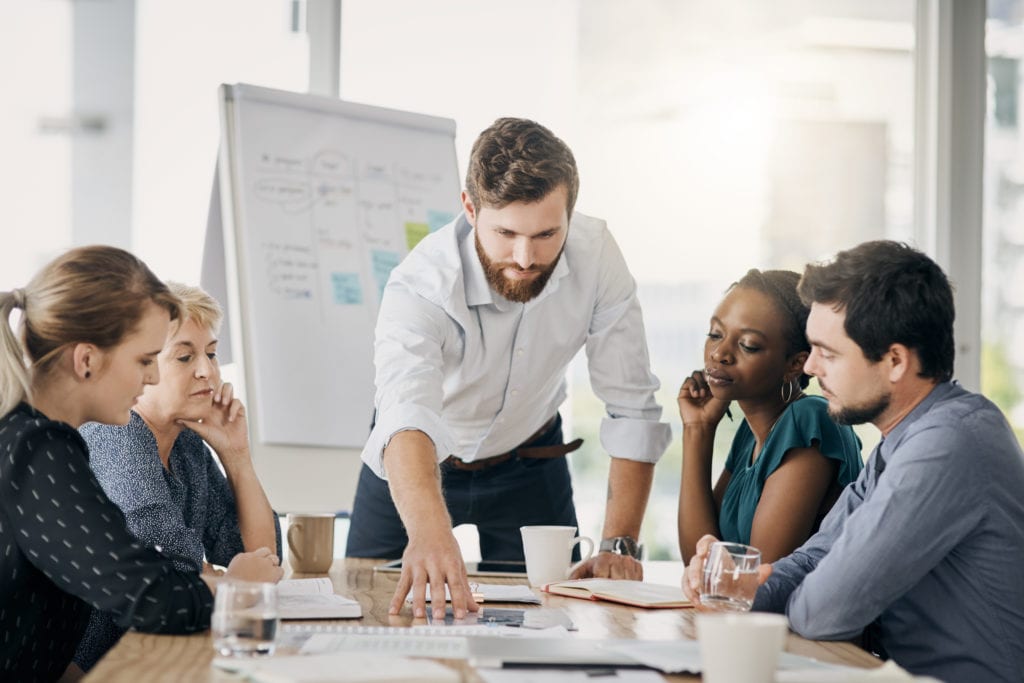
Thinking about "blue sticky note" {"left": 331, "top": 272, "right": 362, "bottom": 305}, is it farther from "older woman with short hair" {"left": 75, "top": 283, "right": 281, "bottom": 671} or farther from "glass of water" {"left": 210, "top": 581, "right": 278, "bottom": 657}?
"glass of water" {"left": 210, "top": 581, "right": 278, "bottom": 657}

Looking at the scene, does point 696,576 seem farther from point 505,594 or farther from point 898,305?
point 898,305

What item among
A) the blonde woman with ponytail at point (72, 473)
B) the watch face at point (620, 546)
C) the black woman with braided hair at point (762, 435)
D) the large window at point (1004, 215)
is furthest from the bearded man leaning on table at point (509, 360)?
the large window at point (1004, 215)

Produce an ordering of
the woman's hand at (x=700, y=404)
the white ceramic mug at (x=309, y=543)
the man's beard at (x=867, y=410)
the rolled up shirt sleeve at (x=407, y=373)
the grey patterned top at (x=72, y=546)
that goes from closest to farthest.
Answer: the grey patterned top at (x=72, y=546) < the man's beard at (x=867, y=410) < the rolled up shirt sleeve at (x=407, y=373) < the white ceramic mug at (x=309, y=543) < the woman's hand at (x=700, y=404)

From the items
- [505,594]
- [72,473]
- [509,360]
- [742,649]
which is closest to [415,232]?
[509,360]

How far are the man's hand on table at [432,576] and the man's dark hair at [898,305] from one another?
71 centimetres

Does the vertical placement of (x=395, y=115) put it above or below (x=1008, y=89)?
below

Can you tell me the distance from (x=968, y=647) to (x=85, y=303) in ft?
4.23

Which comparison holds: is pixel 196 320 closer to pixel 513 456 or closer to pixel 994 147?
pixel 513 456

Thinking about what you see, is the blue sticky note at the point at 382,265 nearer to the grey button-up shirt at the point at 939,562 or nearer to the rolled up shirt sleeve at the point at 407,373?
the rolled up shirt sleeve at the point at 407,373

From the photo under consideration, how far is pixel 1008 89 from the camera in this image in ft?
13.8

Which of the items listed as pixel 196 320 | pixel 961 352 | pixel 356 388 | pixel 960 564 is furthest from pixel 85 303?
pixel 961 352

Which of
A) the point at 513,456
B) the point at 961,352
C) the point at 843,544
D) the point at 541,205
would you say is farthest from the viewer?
the point at 961,352

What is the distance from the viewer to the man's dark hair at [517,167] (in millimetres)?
2088

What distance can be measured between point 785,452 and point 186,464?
1139 mm
